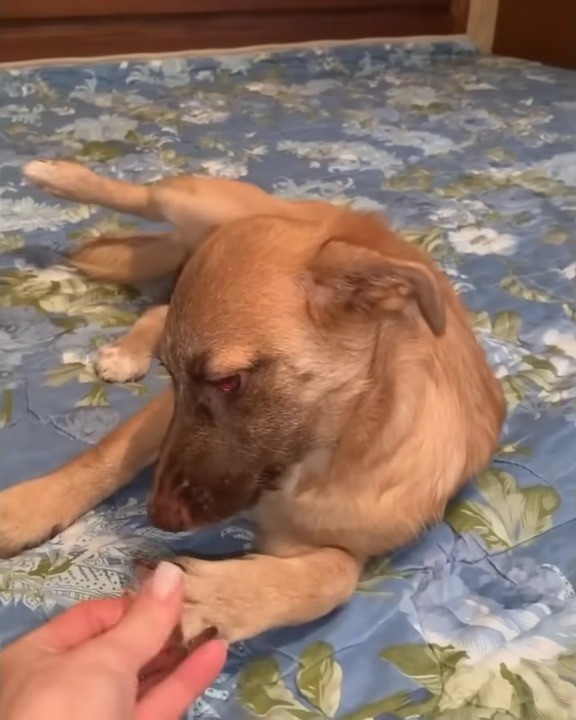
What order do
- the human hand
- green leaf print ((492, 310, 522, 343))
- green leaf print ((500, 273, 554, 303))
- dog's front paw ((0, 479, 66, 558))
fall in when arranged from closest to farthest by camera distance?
the human hand
dog's front paw ((0, 479, 66, 558))
green leaf print ((492, 310, 522, 343))
green leaf print ((500, 273, 554, 303))

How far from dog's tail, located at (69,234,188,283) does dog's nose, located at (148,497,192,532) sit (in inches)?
31.0

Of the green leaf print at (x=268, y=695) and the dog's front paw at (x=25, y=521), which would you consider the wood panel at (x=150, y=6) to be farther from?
the green leaf print at (x=268, y=695)

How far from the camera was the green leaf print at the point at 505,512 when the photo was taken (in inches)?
49.2

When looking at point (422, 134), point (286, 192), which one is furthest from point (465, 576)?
point (422, 134)

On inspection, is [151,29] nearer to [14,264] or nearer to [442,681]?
[14,264]

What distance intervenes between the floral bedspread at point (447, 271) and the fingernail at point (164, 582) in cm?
16

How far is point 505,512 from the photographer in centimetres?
128

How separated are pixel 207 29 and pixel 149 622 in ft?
11.7

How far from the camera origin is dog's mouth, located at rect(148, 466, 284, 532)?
1112 mm

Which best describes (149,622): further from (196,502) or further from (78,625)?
(196,502)

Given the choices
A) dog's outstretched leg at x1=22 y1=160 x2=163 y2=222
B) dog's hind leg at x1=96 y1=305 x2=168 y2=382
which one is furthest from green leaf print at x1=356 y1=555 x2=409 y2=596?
dog's outstretched leg at x1=22 y1=160 x2=163 y2=222

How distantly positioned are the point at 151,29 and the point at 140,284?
2.37 meters

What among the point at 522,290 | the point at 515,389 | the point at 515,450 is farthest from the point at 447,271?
the point at 515,450

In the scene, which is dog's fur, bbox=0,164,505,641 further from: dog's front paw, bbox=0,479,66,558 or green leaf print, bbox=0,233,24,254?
green leaf print, bbox=0,233,24,254
